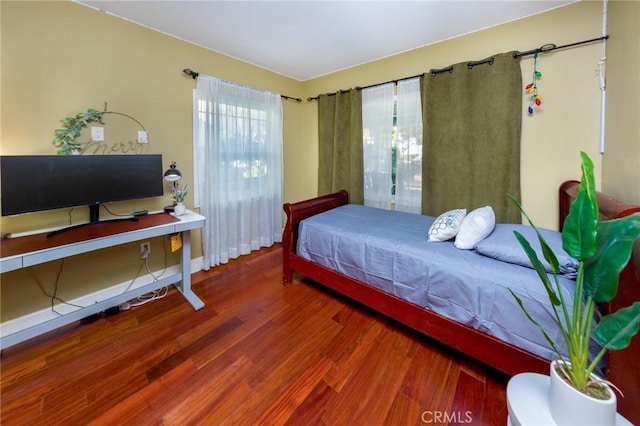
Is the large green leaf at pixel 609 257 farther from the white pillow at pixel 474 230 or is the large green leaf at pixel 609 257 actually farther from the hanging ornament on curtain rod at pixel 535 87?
the hanging ornament on curtain rod at pixel 535 87

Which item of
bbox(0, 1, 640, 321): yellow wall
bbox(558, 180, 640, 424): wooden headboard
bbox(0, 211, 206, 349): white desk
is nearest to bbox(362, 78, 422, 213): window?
bbox(0, 1, 640, 321): yellow wall

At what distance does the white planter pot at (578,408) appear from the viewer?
749 millimetres

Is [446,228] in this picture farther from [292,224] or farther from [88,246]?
[88,246]

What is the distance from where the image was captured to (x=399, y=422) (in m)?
1.23

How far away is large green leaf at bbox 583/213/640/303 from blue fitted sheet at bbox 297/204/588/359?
1.70ft

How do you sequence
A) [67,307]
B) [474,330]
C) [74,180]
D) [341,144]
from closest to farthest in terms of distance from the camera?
1. [474,330]
2. [74,180]
3. [67,307]
4. [341,144]

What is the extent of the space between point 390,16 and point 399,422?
9.41 ft

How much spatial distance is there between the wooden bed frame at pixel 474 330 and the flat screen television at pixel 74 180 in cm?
129

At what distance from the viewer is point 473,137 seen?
2379mm

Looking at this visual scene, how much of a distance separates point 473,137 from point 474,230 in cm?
115

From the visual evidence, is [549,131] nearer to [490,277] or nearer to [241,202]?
[490,277]

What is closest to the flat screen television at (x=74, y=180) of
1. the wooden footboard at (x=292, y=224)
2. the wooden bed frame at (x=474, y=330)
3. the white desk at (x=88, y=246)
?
the white desk at (x=88, y=246)

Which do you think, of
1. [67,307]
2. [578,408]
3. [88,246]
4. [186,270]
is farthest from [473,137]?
[67,307]

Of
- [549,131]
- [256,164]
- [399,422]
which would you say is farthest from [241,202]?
[549,131]
